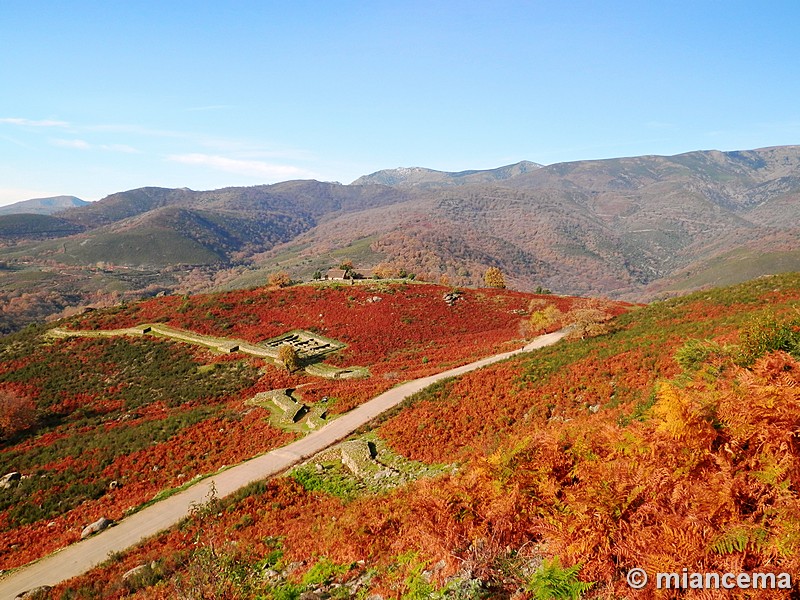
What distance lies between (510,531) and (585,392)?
13015 mm

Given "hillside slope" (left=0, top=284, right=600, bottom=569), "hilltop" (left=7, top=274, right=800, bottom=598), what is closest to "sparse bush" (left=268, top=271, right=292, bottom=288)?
"hillside slope" (left=0, top=284, right=600, bottom=569)

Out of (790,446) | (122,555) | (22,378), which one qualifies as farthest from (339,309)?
(790,446)

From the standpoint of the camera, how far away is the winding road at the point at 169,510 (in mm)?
14438

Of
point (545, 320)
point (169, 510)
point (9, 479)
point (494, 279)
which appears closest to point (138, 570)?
point (169, 510)

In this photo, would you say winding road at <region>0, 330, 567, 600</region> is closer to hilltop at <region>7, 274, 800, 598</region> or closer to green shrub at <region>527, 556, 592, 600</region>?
hilltop at <region>7, 274, 800, 598</region>

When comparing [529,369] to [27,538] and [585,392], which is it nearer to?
[585,392]

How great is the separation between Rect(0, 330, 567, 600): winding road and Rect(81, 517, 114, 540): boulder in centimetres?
27

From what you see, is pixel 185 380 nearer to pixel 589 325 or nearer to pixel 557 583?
pixel 589 325

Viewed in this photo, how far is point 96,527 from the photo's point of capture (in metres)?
16.8

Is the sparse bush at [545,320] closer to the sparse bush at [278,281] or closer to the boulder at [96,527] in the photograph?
the boulder at [96,527]

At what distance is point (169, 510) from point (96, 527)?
263cm

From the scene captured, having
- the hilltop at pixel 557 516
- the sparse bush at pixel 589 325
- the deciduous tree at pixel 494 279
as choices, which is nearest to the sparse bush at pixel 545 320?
the sparse bush at pixel 589 325

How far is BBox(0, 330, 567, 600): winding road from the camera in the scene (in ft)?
47.4

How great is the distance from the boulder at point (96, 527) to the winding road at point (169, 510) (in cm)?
27
